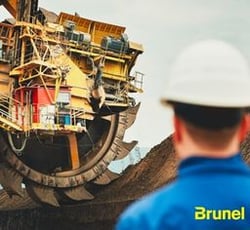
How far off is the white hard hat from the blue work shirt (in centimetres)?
15

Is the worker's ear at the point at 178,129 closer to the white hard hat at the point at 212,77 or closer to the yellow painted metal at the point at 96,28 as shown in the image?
the white hard hat at the point at 212,77

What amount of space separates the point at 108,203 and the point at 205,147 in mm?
20776

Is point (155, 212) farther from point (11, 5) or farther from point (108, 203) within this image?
point (11, 5)

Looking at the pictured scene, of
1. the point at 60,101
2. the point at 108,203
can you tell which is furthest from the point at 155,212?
the point at 108,203

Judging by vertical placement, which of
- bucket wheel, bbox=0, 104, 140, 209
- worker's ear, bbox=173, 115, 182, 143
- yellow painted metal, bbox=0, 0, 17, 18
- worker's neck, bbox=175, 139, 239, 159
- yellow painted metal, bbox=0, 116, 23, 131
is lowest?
bucket wheel, bbox=0, 104, 140, 209

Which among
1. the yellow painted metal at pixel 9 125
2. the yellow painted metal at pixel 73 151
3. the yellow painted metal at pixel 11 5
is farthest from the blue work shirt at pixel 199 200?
the yellow painted metal at pixel 11 5

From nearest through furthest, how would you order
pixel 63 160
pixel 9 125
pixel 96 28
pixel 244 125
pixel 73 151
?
pixel 244 125 < pixel 9 125 < pixel 73 151 < pixel 96 28 < pixel 63 160

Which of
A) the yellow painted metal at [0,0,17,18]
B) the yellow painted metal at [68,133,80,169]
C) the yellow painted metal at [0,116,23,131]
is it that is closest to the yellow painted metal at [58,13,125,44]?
the yellow painted metal at [0,0,17,18]

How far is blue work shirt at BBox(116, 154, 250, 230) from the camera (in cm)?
189

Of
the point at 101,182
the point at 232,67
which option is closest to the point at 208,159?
the point at 232,67

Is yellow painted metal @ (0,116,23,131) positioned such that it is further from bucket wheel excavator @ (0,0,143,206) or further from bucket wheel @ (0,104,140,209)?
bucket wheel @ (0,104,140,209)

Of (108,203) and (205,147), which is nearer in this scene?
(205,147)

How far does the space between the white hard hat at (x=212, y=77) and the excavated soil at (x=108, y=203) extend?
19.7 meters

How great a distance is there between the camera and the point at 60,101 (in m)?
21.1
